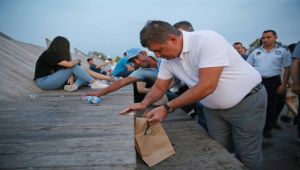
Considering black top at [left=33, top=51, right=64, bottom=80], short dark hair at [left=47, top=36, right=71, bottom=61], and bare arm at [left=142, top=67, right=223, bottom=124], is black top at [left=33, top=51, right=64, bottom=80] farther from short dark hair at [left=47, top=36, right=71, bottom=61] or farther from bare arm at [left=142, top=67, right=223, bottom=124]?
bare arm at [left=142, top=67, right=223, bottom=124]

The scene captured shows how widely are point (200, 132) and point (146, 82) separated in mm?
1240

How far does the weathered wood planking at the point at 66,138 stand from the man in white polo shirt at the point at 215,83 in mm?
386

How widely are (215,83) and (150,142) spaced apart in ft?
2.32

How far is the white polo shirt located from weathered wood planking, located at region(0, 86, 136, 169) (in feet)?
2.16

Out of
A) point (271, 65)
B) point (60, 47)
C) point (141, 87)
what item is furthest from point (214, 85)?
point (60, 47)

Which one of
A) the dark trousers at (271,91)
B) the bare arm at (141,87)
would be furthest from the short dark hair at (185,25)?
the dark trousers at (271,91)

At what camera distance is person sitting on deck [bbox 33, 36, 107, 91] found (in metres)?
4.71

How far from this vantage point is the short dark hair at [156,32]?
1950 mm

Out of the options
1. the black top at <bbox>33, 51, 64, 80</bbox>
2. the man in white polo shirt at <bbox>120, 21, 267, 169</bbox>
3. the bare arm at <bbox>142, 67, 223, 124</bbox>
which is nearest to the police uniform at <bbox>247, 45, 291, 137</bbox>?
the man in white polo shirt at <bbox>120, 21, 267, 169</bbox>

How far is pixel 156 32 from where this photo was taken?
195 centimetres

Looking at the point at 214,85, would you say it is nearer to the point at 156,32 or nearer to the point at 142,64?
the point at 156,32

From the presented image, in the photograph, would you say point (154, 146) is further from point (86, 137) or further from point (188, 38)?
point (188, 38)

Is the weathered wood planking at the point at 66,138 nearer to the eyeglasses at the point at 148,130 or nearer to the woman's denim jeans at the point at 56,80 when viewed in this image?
the eyeglasses at the point at 148,130

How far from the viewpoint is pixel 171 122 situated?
376cm
